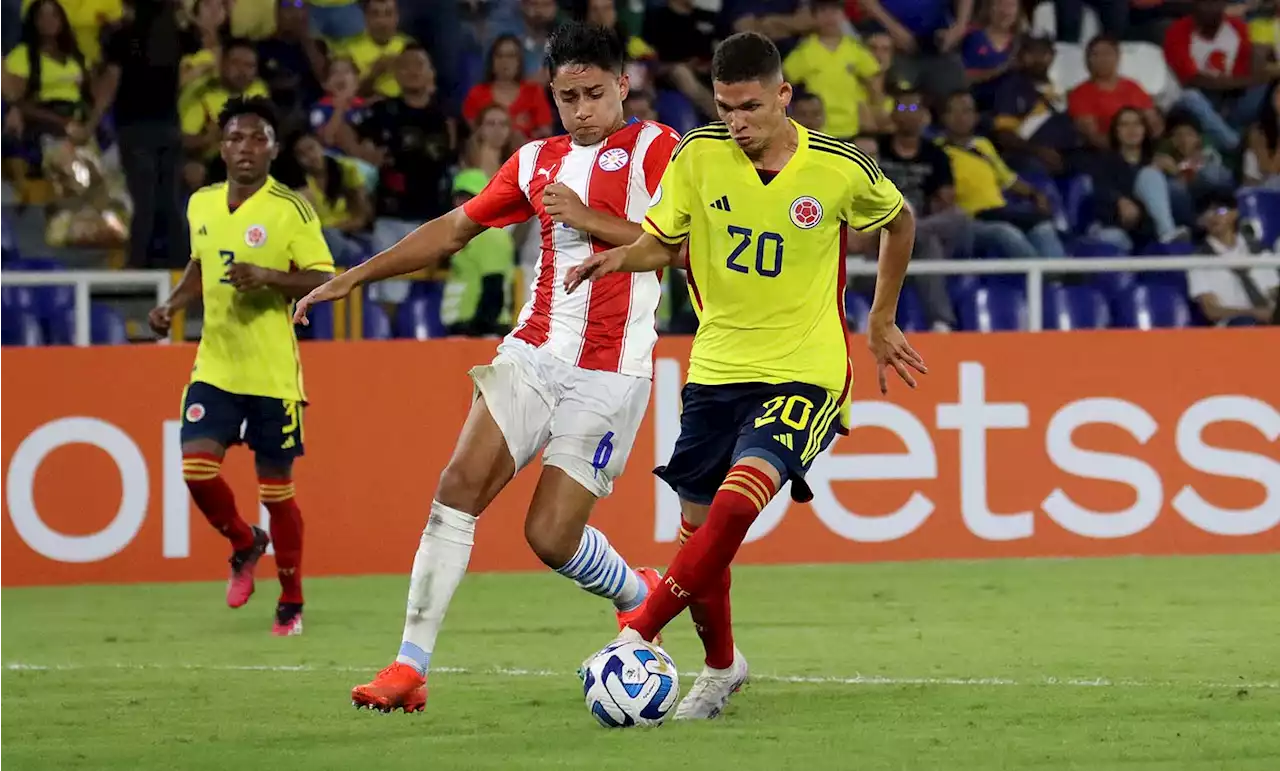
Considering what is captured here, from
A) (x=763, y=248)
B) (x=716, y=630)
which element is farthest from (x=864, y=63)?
(x=716, y=630)

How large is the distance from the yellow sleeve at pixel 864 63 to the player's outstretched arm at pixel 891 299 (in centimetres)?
843

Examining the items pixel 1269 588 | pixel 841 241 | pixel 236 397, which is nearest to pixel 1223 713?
pixel 841 241

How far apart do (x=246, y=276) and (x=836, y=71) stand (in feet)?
21.5

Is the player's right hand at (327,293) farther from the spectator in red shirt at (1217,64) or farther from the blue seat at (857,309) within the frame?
the spectator in red shirt at (1217,64)

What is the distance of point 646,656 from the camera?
6.38 m

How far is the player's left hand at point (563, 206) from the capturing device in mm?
6664

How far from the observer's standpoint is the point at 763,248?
671cm

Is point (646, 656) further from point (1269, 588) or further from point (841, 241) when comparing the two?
point (1269, 588)

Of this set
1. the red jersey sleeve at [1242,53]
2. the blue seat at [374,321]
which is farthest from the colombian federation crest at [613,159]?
the red jersey sleeve at [1242,53]

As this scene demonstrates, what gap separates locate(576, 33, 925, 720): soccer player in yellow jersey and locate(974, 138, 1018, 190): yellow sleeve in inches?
320

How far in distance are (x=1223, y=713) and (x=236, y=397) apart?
513cm

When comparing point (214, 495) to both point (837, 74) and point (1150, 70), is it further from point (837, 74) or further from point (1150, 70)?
point (1150, 70)

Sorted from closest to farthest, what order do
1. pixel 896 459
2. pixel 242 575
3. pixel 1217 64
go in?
pixel 242 575
pixel 896 459
pixel 1217 64

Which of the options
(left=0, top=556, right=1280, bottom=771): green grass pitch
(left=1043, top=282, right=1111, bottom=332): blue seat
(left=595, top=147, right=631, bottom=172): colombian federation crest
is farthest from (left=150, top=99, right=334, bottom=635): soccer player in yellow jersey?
(left=1043, top=282, right=1111, bottom=332): blue seat
